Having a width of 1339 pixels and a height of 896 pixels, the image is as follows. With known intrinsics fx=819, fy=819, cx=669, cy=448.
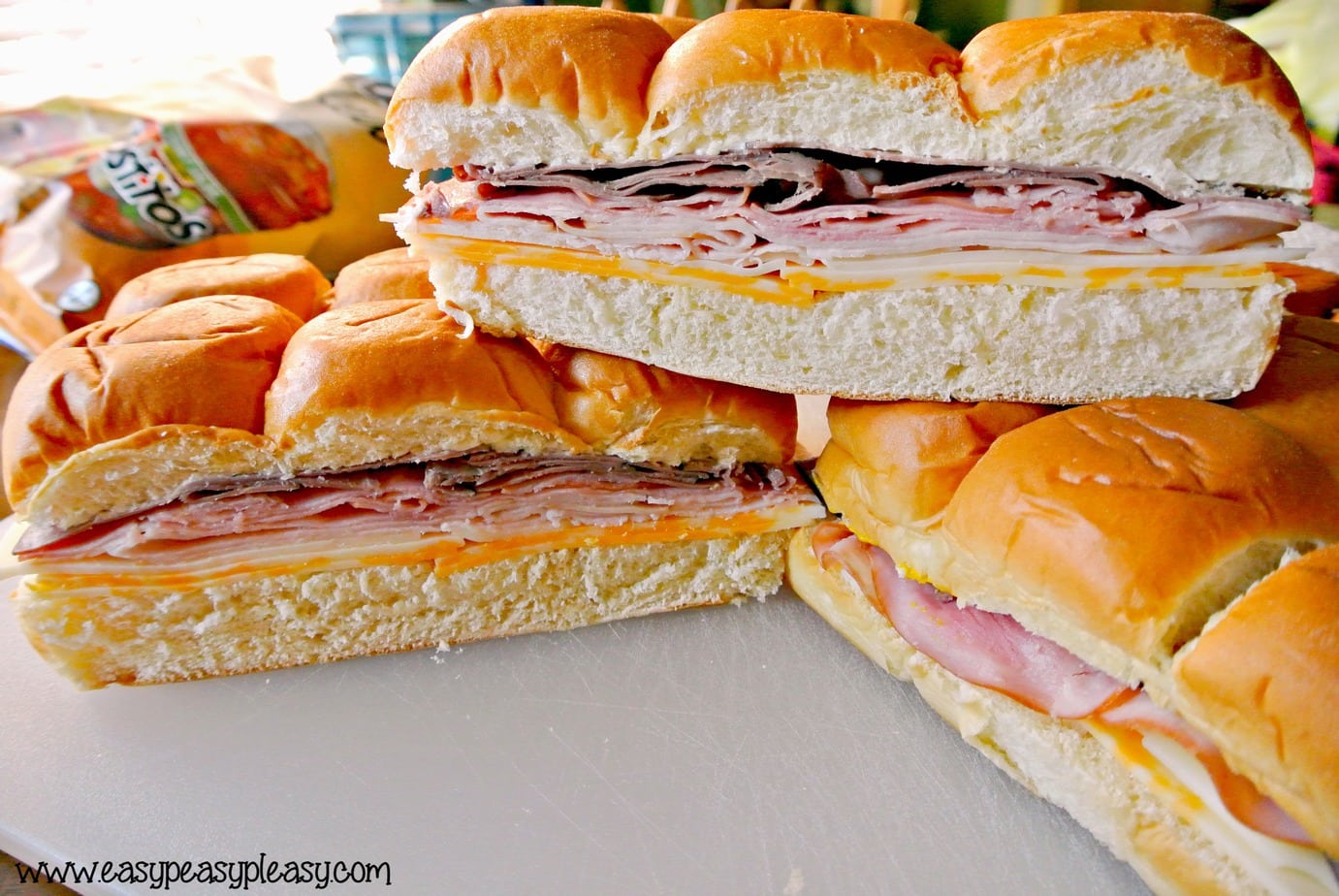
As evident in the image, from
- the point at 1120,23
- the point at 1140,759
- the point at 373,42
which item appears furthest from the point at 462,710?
the point at 373,42

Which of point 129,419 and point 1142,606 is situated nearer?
point 1142,606

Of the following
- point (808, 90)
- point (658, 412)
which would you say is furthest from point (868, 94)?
point (658, 412)

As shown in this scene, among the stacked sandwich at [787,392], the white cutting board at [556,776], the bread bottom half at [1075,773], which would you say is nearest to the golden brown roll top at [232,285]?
the stacked sandwich at [787,392]

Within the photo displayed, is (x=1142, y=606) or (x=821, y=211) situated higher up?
(x=821, y=211)

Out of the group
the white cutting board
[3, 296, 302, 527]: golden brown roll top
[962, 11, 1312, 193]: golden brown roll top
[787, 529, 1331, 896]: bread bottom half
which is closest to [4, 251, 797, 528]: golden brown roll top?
[3, 296, 302, 527]: golden brown roll top

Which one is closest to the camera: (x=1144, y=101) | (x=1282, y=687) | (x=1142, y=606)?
(x=1282, y=687)

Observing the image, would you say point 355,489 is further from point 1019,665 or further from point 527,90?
point 1019,665

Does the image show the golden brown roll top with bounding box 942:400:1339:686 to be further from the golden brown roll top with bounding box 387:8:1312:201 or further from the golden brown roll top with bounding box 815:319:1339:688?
the golden brown roll top with bounding box 387:8:1312:201
